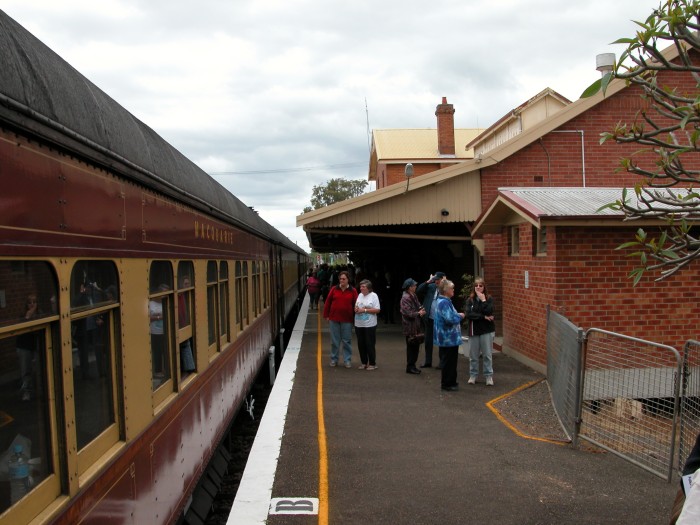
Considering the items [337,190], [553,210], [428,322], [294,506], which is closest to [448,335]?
[428,322]

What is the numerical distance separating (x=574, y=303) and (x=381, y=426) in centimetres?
351

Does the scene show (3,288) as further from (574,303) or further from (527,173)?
(527,173)

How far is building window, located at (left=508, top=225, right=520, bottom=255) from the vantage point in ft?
35.5

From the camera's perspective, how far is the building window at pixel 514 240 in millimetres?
10812

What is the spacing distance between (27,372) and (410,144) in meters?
32.1

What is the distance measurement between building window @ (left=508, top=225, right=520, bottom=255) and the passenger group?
54.1 inches

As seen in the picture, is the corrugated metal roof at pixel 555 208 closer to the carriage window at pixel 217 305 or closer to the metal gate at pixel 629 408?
the metal gate at pixel 629 408

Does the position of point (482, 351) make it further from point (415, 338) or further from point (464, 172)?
point (464, 172)

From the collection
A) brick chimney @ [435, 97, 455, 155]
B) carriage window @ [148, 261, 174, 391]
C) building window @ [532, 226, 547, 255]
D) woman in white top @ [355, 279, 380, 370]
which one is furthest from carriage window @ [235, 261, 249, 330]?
brick chimney @ [435, 97, 455, 155]

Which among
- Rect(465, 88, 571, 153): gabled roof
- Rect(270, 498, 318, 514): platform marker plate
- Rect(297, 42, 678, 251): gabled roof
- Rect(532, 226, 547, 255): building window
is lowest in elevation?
Rect(270, 498, 318, 514): platform marker plate

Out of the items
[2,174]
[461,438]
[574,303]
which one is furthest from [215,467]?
[574,303]

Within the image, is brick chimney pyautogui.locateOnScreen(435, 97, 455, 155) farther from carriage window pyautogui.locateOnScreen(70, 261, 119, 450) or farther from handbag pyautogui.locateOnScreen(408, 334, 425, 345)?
carriage window pyautogui.locateOnScreen(70, 261, 119, 450)

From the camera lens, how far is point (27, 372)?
2.32 metres

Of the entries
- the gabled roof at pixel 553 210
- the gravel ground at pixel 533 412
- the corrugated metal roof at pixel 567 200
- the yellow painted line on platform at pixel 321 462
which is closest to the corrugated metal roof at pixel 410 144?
the gabled roof at pixel 553 210
